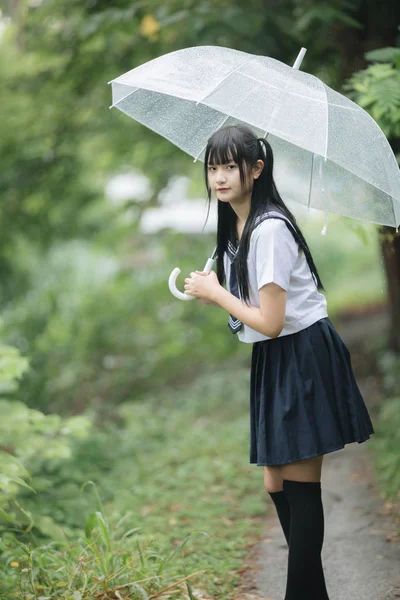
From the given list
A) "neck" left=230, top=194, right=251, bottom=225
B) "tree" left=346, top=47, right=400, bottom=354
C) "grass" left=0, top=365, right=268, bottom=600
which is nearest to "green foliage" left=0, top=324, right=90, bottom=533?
"grass" left=0, top=365, right=268, bottom=600

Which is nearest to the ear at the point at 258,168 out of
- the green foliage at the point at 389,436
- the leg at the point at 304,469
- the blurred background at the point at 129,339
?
the blurred background at the point at 129,339

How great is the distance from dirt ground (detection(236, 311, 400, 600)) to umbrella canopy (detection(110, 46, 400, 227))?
72.0 inches

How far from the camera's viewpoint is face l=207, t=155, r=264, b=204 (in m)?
2.61

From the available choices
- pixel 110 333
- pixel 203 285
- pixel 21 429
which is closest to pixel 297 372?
pixel 203 285

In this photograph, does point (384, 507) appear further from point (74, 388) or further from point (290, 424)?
point (74, 388)

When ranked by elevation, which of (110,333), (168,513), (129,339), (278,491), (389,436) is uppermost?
(278,491)

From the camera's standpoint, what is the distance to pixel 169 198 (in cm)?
909

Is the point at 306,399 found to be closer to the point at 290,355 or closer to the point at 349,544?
the point at 290,355

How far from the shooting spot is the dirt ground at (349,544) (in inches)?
135

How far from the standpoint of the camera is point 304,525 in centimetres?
263

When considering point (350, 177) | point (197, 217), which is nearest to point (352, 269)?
point (197, 217)

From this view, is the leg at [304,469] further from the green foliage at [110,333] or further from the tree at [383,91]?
the green foliage at [110,333]

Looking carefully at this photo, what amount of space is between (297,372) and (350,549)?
6.21 feet

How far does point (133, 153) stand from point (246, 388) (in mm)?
3038
